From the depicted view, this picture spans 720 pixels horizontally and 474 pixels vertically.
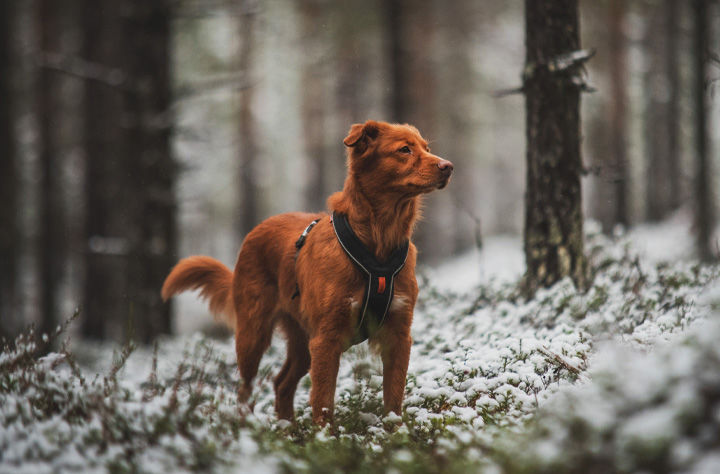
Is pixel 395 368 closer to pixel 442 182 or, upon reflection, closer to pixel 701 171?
pixel 442 182

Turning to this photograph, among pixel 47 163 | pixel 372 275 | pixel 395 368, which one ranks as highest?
pixel 47 163

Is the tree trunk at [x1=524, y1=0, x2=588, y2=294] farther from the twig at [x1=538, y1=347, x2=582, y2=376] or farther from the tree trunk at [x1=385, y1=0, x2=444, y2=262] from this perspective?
the tree trunk at [x1=385, y1=0, x2=444, y2=262]

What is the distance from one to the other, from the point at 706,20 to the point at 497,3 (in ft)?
31.3

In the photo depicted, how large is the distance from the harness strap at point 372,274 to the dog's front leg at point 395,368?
159 mm

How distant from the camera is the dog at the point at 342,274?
3617 mm

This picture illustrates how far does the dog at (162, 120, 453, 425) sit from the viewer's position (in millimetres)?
3617

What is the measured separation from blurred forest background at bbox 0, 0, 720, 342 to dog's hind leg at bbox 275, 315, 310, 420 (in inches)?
56.7

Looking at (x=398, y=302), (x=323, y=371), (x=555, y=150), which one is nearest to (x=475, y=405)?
(x=398, y=302)

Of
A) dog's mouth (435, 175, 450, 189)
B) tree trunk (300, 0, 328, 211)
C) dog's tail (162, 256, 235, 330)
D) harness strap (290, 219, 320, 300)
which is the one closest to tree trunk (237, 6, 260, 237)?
tree trunk (300, 0, 328, 211)

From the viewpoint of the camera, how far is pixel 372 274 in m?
3.59

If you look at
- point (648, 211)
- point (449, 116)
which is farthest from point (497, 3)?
A: point (648, 211)

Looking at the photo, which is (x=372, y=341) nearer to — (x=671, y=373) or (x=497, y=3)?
(x=671, y=373)

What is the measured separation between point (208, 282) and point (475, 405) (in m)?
2.71

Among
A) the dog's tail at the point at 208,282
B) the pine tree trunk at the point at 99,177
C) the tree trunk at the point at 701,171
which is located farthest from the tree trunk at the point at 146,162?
the tree trunk at the point at 701,171
